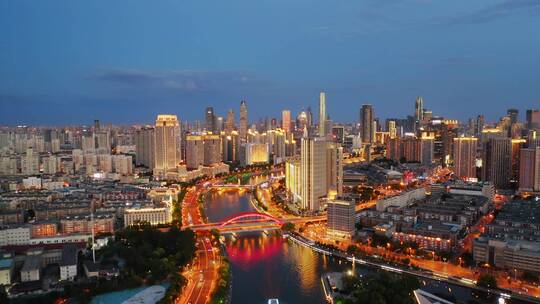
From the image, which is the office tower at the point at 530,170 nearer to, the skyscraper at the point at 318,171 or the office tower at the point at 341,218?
the skyscraper at the point at 318,171

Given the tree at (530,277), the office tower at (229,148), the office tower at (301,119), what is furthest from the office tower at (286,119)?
the tree at (530,277)

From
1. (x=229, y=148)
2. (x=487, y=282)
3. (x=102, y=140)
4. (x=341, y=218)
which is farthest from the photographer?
(x=229, y=148)

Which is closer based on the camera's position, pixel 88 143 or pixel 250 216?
pixel 250 216

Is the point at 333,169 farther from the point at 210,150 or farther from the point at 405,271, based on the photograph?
the point at 210,150

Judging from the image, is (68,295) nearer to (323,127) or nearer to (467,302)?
(467,302)

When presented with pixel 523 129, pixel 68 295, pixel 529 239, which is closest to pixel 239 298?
pixel 68 295

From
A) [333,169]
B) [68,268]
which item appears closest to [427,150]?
[333,169]
